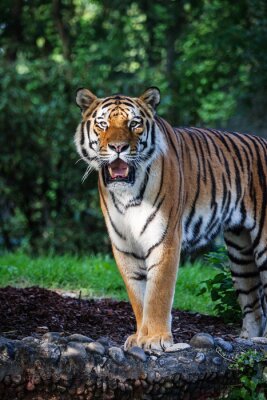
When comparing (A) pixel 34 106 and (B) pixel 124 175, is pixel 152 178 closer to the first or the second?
(B) pixel 124 175

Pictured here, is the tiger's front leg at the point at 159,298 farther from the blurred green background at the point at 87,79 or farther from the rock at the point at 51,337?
the blurred green background at the point at 87,79

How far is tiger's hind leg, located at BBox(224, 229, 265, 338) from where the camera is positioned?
597 cm

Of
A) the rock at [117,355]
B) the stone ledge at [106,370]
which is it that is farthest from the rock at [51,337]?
the rock at [117,355]

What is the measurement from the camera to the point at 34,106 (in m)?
11.7

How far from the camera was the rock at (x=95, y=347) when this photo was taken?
4.44 metres

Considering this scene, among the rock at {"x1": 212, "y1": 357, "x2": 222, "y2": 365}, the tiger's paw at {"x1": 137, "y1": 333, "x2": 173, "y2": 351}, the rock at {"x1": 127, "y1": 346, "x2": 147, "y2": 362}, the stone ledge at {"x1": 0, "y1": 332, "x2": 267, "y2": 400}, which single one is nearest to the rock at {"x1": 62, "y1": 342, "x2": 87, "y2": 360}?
the stone ledge at {"x1": 0, "y1": 332, "x2": 267, "y2": 400}

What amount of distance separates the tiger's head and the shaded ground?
1103 millimetres

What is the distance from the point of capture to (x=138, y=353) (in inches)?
180

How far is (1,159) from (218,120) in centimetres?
566

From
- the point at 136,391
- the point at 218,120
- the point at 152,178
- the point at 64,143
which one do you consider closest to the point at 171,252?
the point at 152,178

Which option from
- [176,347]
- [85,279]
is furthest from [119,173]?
[85,279]

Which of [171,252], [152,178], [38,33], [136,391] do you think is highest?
[38,33]

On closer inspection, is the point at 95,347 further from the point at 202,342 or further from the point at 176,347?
the point at 202,342

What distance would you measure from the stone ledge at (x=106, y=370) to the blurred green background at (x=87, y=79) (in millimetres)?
7094
